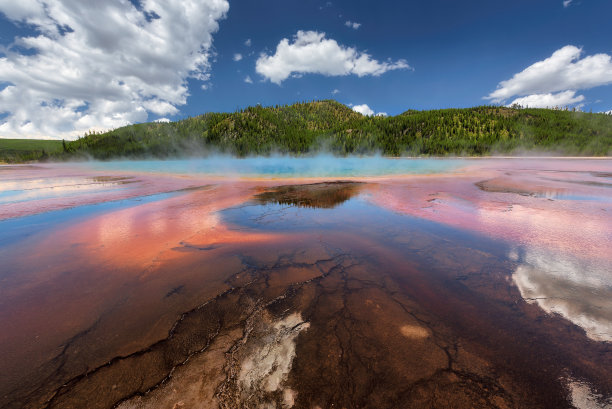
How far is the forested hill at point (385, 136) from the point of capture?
356ft

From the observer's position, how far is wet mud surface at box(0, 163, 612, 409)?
2590 mm

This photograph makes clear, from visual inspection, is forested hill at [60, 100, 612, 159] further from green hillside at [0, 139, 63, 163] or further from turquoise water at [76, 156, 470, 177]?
turquoise water at [76, 156, 470, 177]

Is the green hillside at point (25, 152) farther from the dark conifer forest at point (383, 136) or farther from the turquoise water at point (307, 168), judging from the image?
the turquoise water at point (307, 168)

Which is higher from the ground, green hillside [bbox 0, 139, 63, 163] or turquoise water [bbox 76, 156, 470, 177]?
green hillside [bbox 0, 139, 63, 163]

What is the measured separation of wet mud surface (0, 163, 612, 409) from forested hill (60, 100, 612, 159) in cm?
11940

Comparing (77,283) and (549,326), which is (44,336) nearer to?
(77,283)

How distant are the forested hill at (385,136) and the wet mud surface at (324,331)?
11940 cm

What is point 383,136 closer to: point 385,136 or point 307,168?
point 385,136

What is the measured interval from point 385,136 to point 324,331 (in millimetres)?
139374

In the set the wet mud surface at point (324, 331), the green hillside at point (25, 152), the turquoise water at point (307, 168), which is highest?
the green hillside at point (25, 152)

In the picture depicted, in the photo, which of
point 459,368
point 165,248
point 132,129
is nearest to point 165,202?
point 165,248

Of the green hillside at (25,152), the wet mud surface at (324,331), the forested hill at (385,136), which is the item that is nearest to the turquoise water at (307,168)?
the wet mud surface at (324,331)

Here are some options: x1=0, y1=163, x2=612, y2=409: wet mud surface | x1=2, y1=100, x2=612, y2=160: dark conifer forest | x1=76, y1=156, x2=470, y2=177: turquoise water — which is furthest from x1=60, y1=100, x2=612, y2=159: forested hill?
x1=0, y1=163, x2=612, y2=409: wet mud surface

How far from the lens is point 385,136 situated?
5133 inches
